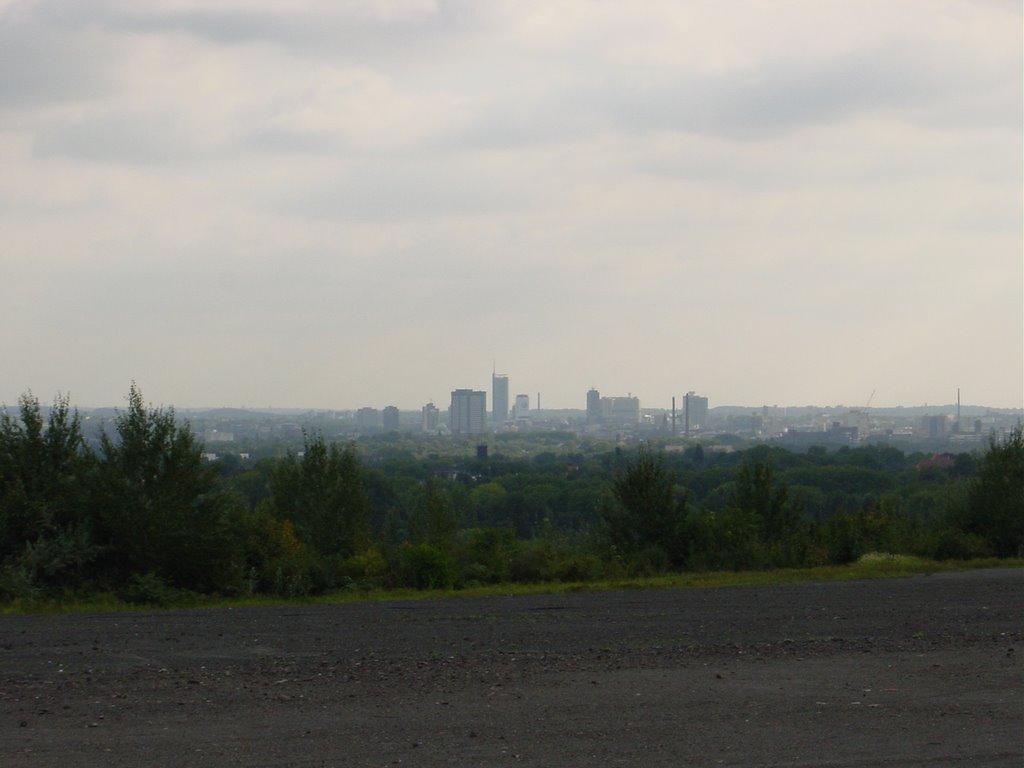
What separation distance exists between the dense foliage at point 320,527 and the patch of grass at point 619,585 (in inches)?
18.2

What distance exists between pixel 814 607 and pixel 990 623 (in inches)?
116

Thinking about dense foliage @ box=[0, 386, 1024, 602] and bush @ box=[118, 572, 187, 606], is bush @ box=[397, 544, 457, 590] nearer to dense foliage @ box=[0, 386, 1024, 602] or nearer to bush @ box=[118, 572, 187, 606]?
dense foliage @ box=[0, 386, 1024, 602]

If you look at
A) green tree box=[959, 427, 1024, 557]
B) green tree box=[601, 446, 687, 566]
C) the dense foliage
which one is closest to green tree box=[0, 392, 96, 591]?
the dense foliage

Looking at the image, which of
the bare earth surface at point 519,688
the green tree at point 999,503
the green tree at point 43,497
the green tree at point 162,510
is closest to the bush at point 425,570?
the green tree at point 162,510

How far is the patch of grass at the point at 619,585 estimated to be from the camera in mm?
19453

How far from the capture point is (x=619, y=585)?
76.3 feet

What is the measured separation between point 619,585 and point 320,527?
861 centimetres

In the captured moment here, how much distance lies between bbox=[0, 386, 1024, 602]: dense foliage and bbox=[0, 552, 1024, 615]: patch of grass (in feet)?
1.52

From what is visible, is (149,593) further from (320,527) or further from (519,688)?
(519,688)

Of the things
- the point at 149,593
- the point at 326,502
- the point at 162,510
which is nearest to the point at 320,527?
the point at 326,502

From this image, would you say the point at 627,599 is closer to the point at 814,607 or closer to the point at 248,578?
the point at 814,607

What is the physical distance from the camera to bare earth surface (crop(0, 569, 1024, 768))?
8492 millimetres

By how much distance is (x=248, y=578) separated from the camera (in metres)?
21.8

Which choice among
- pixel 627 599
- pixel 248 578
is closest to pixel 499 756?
pixel 627 599
